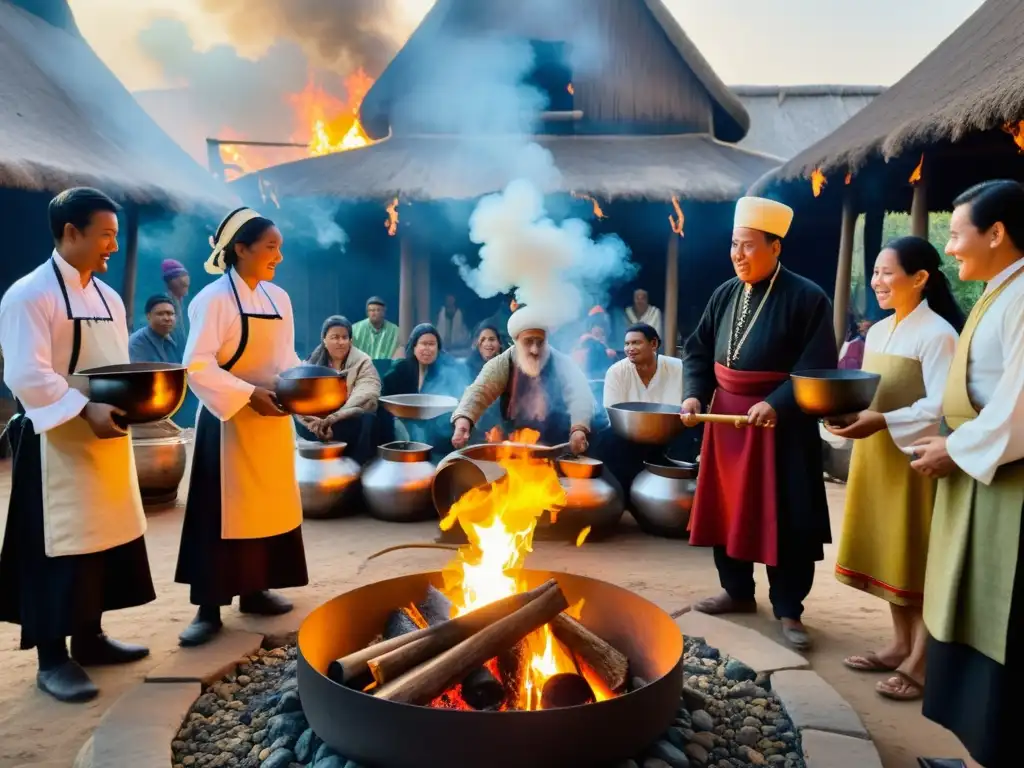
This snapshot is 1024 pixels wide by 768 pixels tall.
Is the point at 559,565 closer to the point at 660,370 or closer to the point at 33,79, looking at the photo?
the point at 660,370

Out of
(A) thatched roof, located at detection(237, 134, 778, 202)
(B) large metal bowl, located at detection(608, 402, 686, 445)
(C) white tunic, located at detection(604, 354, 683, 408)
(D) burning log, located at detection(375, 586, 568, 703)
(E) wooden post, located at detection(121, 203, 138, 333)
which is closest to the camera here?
(D) burning log, located at detection(375, 586, 568, 703)

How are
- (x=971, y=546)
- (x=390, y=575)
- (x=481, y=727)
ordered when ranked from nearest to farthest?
(x=481, y=727) < (x=971, y=546) < (x=390, y=575)

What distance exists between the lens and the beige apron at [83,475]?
2938mm

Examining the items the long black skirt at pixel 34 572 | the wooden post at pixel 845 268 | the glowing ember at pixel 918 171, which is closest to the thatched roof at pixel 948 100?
the glowing ember at pixel 918 171

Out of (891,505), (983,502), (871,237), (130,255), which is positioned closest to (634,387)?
(891,505)

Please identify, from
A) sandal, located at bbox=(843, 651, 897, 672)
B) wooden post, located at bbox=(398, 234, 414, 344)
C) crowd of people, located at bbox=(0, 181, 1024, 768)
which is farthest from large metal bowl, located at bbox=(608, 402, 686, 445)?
wooden post, located at bbox=(398, 234, 414, 344)

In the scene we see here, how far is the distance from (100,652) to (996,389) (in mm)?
3531

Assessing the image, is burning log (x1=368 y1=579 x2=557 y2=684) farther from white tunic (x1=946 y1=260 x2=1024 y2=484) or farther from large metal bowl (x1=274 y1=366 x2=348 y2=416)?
white tunic (x1=946 y1=260 x2=1024 y2=484)

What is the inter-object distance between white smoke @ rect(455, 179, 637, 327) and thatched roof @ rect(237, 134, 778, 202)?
0.36m

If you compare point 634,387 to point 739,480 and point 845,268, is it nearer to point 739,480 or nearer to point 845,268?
point 739,480

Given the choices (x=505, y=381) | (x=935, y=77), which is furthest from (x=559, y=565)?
(x=935, y=77)

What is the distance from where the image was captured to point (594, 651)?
2.72m

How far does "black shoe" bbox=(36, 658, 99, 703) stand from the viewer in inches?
117

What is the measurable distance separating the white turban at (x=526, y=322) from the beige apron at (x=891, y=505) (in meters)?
2.64
